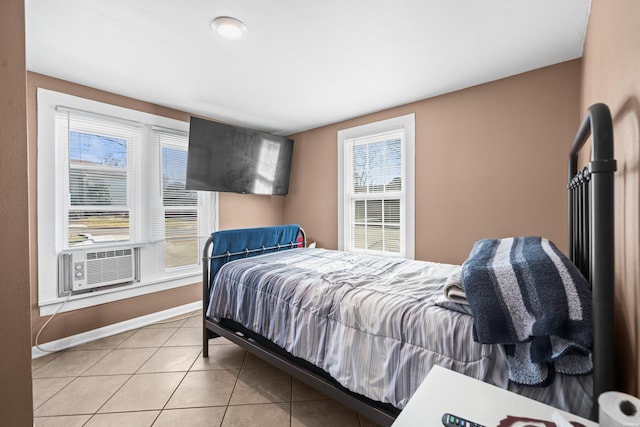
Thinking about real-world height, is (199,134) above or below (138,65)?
below

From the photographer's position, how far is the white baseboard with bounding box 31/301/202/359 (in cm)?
248

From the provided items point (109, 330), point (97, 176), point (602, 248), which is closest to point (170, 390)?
point (109, 330)

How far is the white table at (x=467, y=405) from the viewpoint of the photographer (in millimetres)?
700

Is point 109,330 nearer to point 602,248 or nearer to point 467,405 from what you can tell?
point 467,405

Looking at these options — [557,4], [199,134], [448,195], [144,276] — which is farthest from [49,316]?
[557,4]

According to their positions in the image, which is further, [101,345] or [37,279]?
[101,345]

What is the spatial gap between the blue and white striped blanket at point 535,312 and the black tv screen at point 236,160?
298 cm

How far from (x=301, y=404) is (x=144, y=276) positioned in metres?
2.27

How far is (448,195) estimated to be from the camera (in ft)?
9.11

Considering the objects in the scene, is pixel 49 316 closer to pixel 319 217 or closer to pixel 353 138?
pixel 319 217

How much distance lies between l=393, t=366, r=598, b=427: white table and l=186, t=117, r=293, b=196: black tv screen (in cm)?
309

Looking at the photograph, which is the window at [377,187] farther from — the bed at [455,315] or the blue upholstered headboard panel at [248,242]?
the bed at [455,315]

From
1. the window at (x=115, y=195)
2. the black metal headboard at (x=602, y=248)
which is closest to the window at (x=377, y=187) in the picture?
the window at (x=115, y=195)

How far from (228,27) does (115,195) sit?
2.15m
